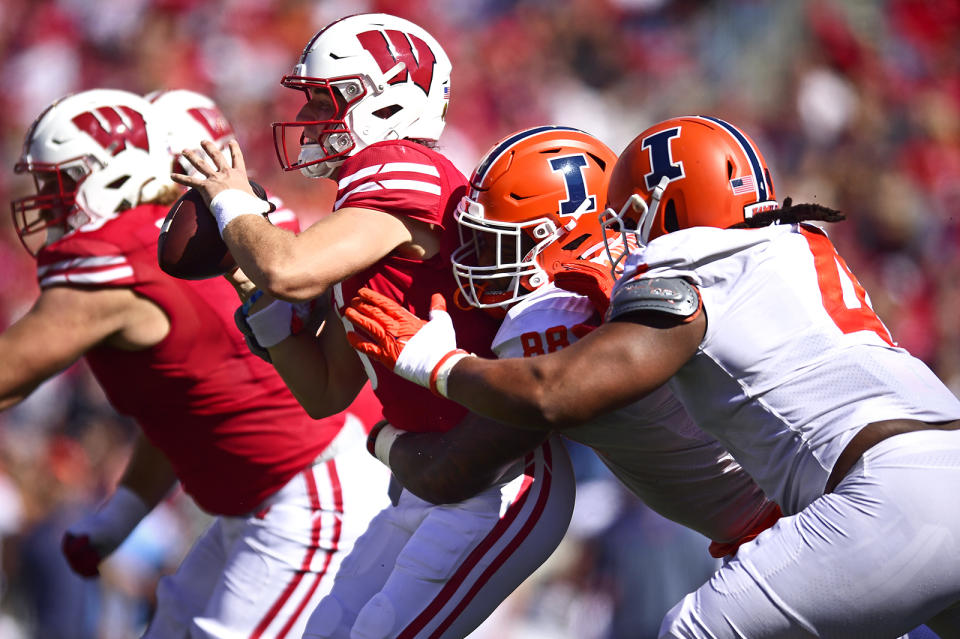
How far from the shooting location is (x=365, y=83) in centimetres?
304

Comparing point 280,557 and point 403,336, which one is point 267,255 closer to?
point 403,336

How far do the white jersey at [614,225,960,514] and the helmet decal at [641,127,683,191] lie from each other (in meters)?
0.25

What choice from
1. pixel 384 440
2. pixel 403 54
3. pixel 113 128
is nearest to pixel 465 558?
pixel 384 440

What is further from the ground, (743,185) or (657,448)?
(743,185)

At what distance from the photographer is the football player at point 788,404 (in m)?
2.11

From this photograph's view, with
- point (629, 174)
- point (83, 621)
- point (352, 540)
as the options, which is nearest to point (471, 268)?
point (629, 174)

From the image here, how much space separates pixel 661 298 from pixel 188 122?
248 cm

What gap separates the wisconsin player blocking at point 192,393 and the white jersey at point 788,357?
1601 mm

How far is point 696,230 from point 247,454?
73.0 inches

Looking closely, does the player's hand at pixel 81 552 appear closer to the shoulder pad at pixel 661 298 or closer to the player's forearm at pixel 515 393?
the player's forearm at pixel 515 393

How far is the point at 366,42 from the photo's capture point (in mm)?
3061

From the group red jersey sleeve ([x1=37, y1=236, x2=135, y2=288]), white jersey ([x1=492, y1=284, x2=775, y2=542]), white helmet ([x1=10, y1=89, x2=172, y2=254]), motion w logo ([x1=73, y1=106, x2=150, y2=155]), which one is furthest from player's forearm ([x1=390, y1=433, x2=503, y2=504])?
motion w logo ([x1=73, y1=106, x2=150, y2=155])

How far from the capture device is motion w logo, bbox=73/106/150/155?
3.87 metres

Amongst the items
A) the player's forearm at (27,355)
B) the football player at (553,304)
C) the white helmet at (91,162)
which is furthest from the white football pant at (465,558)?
the white helmet at (91,162)
